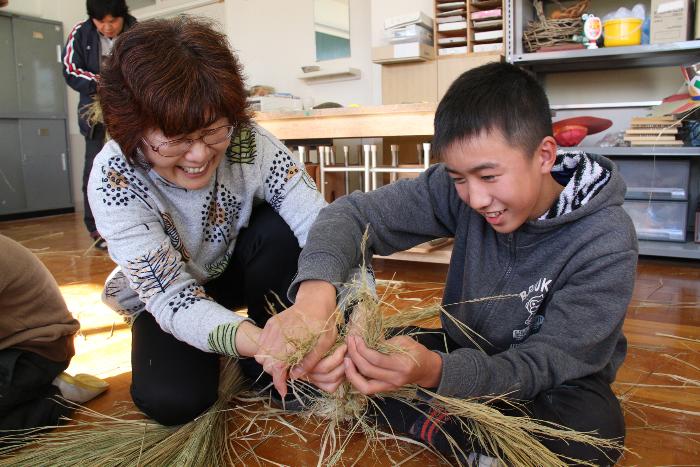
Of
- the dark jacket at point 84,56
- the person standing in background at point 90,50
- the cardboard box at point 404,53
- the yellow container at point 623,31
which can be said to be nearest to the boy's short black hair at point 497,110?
the yellow container at point 623,31

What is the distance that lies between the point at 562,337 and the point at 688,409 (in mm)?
580

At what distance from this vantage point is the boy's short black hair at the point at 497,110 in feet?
3.08

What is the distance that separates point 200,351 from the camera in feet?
4.14

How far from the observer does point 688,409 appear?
126cm

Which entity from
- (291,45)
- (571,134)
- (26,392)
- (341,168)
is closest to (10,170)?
(291,45)

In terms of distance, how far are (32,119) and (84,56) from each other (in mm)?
2777

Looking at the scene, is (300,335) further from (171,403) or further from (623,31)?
(623,31)

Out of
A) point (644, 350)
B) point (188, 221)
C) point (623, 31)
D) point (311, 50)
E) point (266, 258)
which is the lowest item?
point (644, 350)

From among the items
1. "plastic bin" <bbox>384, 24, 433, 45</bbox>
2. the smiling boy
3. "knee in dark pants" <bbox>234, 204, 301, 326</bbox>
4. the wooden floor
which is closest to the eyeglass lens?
the smiling boy

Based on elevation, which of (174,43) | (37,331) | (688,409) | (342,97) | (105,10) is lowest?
(688,409)

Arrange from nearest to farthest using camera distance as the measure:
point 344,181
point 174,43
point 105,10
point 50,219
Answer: point 174,43
point 105,10
point 344,181
point 50,219

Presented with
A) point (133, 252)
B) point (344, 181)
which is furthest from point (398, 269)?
point (133, 252)

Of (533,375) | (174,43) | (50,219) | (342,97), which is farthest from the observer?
(50,219)

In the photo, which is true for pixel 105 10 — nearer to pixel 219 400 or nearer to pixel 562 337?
pixel 219 400
